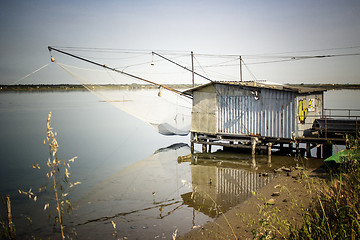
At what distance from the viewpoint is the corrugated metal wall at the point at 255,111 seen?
16141mm

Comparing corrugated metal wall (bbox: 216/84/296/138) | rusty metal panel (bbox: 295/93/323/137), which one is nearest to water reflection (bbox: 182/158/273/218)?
corrugated metal wall (bbox: 216/84/296/138)

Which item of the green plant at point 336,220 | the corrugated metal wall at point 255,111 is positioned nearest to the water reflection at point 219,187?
the corrugated metal wall at point 255,111

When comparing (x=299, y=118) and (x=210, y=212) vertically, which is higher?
(x=299, y=118)

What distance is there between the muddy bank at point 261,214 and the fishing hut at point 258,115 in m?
5.09

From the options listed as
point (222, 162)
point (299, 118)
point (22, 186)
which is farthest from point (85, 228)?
point (299, 118)

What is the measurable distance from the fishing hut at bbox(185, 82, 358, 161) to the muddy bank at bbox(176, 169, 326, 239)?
5.09 meters

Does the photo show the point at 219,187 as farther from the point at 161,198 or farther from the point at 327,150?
the point at 327,150

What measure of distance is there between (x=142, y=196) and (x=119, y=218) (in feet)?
7.68

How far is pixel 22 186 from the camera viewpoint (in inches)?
520

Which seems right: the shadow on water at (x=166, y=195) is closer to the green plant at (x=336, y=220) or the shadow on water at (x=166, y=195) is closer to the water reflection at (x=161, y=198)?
the water reflection at (x=161, y=198)

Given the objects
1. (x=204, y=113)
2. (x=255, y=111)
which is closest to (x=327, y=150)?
(x=255, y=111)

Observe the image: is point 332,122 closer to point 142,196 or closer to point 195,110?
point 195,110

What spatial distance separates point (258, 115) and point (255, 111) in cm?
32

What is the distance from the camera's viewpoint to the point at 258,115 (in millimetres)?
17109
